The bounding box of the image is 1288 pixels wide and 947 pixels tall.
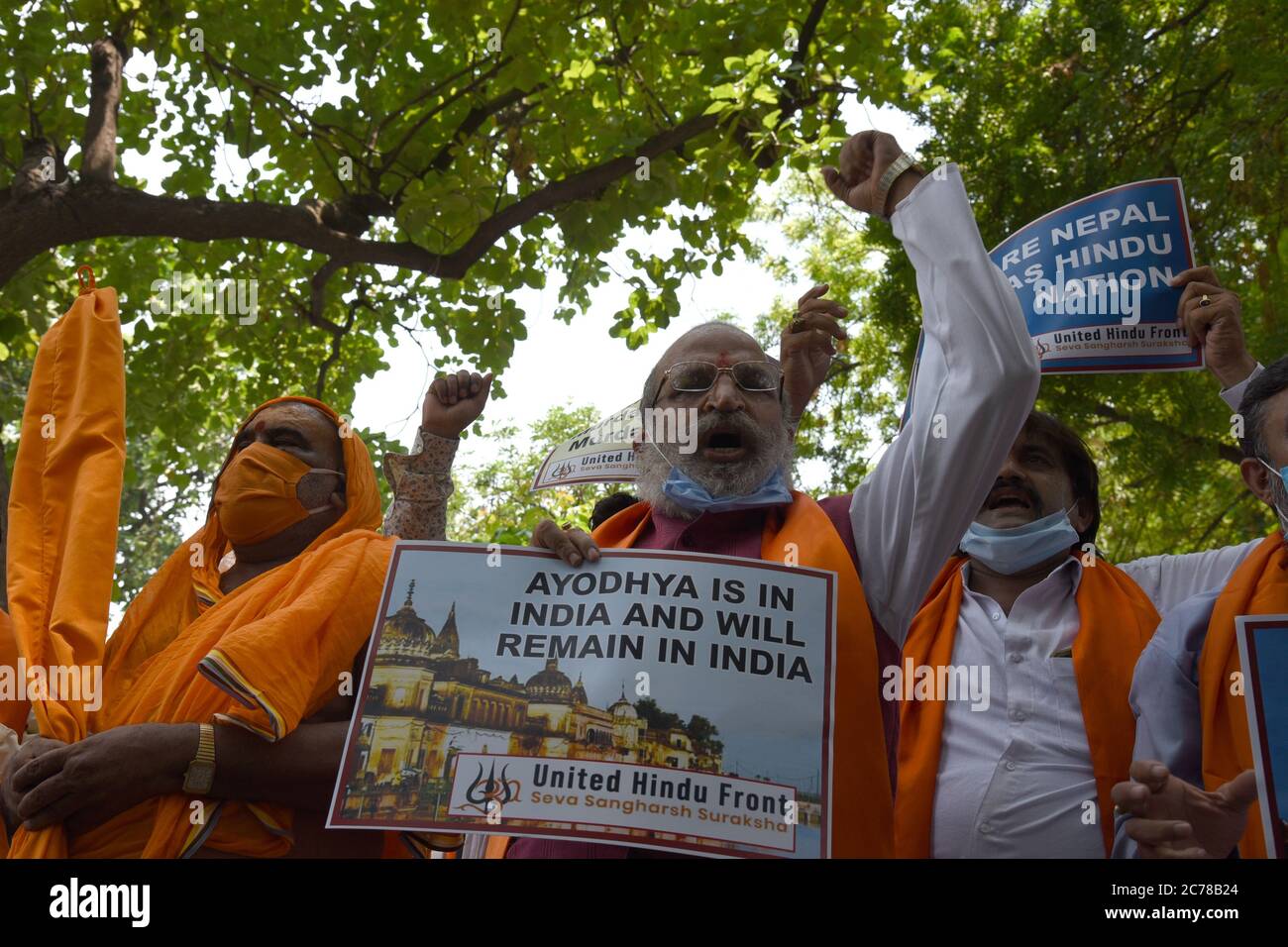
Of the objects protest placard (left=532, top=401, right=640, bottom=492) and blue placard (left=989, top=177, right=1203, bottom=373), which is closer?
blue placard (left=989, top=177, right=1203, bottom=373)

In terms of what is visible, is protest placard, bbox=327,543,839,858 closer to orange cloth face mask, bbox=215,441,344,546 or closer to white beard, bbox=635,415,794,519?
white beard, bbox=635,415,794,519

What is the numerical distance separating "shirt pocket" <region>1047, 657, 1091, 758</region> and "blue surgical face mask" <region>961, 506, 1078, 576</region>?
35 cm

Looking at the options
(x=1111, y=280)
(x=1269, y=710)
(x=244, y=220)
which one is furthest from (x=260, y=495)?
(x=244, y=220)

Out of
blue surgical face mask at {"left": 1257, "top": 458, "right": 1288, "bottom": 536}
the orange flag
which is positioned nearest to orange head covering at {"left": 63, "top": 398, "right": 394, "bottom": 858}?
the orange flag

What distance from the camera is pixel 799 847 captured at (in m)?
1.97

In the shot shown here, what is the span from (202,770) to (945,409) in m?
1.74

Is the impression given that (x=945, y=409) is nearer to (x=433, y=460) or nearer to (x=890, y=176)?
(x=890, y=176)

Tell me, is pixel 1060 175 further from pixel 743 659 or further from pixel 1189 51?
pixel 743 659

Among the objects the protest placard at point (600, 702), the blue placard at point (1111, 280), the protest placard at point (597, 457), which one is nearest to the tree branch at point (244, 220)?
the protest placard at point (597, 457)

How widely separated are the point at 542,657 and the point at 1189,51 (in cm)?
607

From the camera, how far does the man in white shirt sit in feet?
8.39

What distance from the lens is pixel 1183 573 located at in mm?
3146

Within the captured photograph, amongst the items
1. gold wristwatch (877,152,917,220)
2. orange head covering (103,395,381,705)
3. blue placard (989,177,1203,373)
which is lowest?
orange head covering (103,395,381,705)

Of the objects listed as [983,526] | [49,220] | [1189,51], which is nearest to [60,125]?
[49,220]
